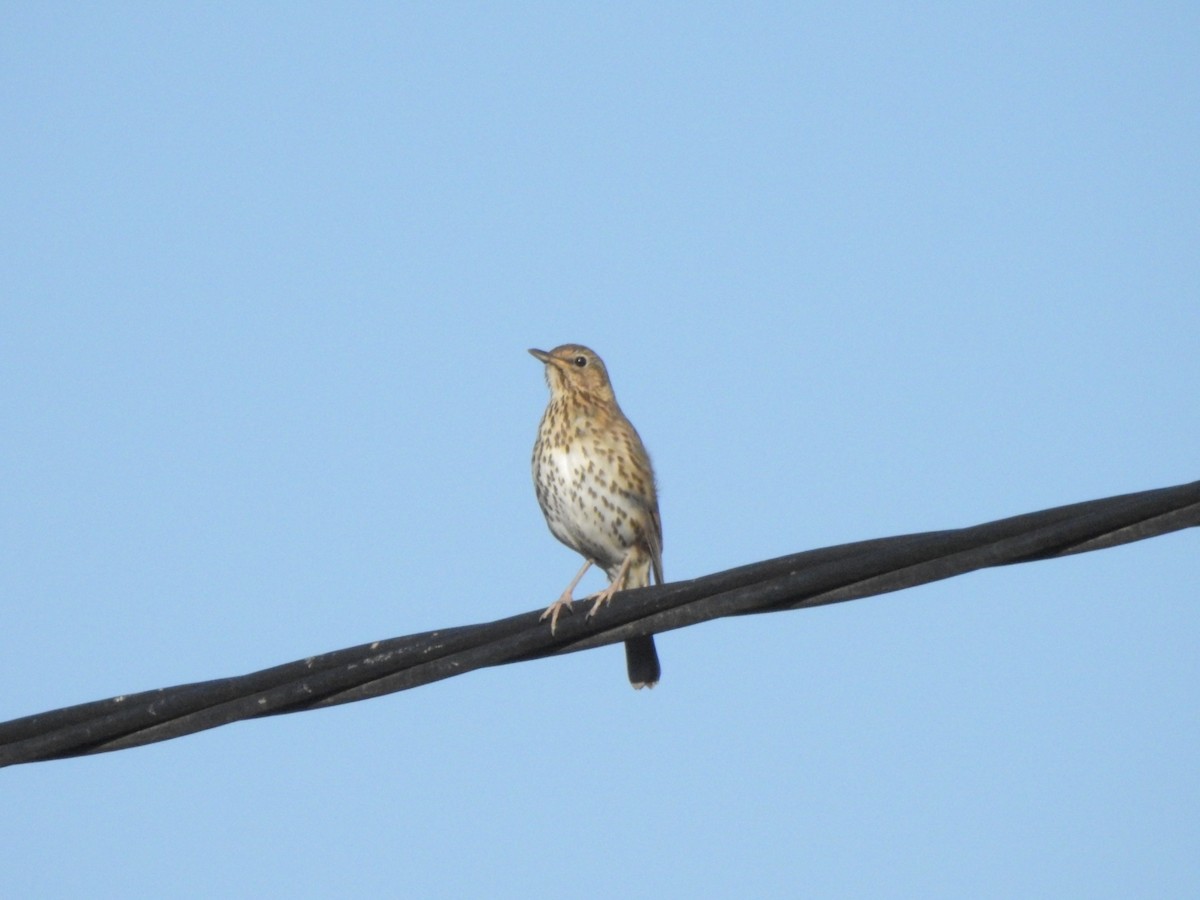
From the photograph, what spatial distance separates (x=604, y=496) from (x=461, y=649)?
15.3 ft

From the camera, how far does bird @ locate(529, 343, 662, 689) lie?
11055 millimetres

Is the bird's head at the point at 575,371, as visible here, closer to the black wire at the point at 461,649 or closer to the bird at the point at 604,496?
the bird at the point at 604,496

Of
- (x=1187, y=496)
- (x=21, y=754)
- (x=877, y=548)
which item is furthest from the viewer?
(x=21, y=754)

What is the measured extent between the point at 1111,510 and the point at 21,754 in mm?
3993

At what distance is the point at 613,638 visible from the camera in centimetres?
660

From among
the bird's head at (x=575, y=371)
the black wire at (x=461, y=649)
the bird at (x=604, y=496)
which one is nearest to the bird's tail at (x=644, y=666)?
the bird at (x=604, y=496)

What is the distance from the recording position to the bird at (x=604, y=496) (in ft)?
36.3

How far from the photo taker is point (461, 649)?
642cm

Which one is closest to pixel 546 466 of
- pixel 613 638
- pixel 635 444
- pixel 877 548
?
pixel 635 444

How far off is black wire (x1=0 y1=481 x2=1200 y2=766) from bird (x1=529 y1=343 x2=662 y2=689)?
4285 mm

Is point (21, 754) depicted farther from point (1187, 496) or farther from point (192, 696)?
point (1187, 496)

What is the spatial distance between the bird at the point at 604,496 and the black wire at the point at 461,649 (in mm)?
4285

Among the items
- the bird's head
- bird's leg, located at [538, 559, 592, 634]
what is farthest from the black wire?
the bird's head

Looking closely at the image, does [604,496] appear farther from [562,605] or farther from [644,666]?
[562,605]
